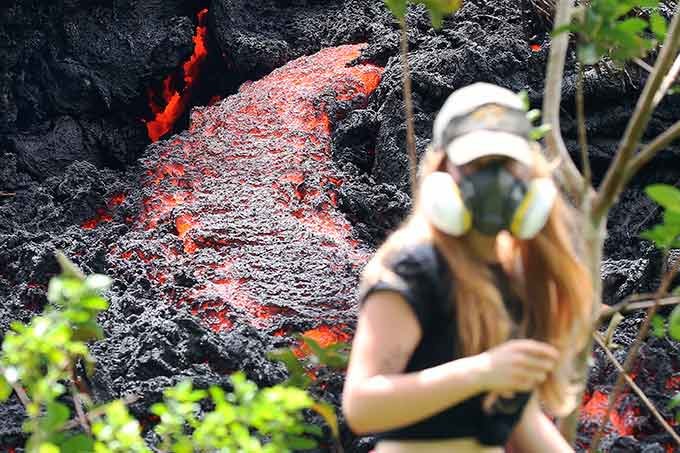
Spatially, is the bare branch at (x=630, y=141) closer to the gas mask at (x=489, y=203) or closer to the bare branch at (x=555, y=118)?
the bare branch at (x=555, y=118)

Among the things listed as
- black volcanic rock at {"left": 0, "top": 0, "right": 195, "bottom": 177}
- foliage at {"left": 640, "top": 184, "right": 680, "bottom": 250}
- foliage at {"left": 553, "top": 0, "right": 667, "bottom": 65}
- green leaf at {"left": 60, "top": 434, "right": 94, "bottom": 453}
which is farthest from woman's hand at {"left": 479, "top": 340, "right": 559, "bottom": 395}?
black volcanic rock at {"left": 0, "top": 0, "right": 195, "bottom": 177}

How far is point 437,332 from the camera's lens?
1.55m

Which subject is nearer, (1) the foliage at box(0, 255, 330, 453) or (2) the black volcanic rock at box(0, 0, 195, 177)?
(1) the foliage at box(0, 255, 330, 453)

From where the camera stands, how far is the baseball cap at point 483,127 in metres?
1.48

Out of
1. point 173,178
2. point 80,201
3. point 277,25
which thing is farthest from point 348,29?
point 80,201

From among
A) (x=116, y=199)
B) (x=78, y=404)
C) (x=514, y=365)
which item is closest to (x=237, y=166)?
(x=116, y=199)

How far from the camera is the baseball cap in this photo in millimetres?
1481

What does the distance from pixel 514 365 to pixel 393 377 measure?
189 millimetres

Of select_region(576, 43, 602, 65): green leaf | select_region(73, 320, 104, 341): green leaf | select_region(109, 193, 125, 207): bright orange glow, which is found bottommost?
select_region(73, 320, 104, 341): green leaf

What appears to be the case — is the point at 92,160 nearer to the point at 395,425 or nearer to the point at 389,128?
the point at 389,128

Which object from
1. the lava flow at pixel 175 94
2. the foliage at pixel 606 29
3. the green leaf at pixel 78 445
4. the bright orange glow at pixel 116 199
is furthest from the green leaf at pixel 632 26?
the lava flow at pixel 175 94

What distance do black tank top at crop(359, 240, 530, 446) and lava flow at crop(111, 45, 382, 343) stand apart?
112 centimetres

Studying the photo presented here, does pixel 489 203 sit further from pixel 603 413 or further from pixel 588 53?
pixel 603 413

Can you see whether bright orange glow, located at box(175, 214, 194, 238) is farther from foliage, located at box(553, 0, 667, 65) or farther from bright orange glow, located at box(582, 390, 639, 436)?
foliage, located at box(553, 0, 667, 65)
